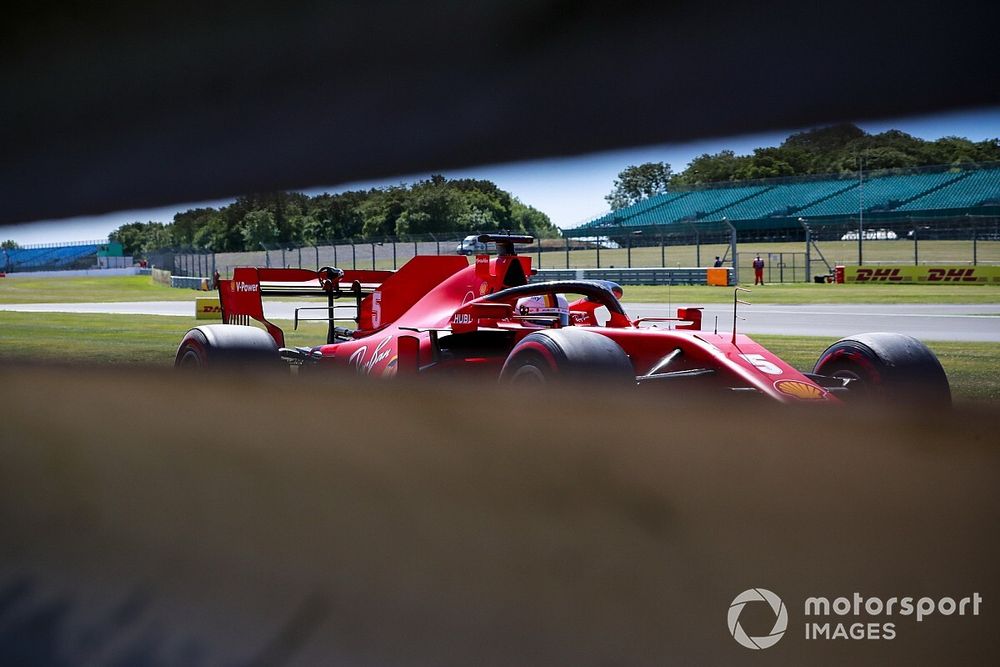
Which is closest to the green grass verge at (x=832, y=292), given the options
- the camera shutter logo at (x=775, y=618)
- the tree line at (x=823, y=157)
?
the tree line at (x=823, y=157)

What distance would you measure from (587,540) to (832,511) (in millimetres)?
264

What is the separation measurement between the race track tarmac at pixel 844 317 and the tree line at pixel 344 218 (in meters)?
0.69

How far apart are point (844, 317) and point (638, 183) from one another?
806cm

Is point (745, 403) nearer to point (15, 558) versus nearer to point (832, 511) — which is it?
point (832, 511)

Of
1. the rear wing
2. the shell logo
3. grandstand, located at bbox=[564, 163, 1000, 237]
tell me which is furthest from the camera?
the rear wing

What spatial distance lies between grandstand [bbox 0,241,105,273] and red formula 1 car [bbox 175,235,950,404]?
363 mm

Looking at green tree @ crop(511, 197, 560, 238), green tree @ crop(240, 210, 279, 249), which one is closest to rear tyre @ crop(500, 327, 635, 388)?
green tree @ crop(511, 197, 560, 238)

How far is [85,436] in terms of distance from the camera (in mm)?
1674

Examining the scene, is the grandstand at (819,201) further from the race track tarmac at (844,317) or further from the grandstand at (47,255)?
the grandstand at (47,255)

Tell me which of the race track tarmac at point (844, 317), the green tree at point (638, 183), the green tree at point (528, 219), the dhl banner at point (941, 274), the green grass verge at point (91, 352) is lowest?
the race track tarmac at point (844, 317)

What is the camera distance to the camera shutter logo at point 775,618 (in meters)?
0.89

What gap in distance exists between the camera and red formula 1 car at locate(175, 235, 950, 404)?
7.12 ft

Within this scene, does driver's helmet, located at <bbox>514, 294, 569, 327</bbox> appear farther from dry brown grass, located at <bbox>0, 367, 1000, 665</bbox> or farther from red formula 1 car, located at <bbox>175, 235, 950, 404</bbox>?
dry brown grass, located at <bbox>0, 367, 1000, 665</bbox>

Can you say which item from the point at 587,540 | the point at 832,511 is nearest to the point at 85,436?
the point at 587,540
